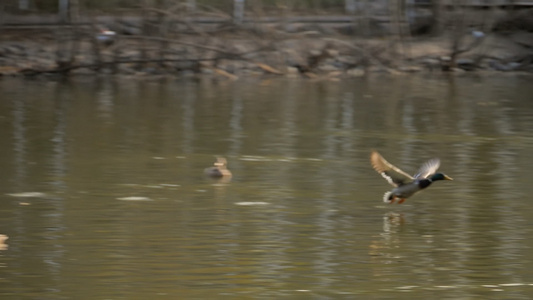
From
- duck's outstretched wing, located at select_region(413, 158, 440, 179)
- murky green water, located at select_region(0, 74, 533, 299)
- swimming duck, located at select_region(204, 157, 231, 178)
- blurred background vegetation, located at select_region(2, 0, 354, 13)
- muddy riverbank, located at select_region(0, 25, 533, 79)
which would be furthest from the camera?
blurred background vegetation, located at select_region(2, 0, 354, 13)

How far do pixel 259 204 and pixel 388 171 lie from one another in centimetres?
126

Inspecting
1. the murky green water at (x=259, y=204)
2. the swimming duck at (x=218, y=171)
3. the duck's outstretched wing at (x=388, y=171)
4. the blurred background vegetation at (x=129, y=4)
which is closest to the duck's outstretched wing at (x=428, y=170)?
the duck's outstretched wing at (x=388, y=171)

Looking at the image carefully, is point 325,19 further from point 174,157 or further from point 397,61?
point 174,157

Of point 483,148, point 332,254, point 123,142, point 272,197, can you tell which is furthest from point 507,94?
point 332,254

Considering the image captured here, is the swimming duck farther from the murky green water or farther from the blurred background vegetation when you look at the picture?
the blurred background vegetation

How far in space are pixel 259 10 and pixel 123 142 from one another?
51.1ft

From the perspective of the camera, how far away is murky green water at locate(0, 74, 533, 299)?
780 centimetres

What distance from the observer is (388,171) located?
10172 mm

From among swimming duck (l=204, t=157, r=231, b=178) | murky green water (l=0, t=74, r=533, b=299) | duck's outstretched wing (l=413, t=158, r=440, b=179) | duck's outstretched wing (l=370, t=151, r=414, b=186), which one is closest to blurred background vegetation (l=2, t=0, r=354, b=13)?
murky green water (l=0, t=74, r=533, b=299)

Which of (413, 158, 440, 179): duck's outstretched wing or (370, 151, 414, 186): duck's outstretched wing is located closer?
(370, 151, 414, 186): duck's outstretched wing

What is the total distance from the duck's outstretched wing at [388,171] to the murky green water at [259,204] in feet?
1.04

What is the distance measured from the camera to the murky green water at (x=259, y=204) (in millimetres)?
7797

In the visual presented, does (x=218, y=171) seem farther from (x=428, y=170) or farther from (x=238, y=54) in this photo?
(x=238, y=54)

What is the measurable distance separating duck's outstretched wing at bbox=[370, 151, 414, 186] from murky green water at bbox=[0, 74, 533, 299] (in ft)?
1.04
